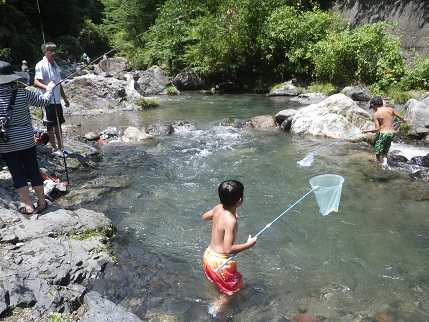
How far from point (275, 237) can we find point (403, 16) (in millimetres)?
16289

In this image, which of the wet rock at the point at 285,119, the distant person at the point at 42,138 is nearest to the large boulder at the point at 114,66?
the wet rock at the point at 285,119

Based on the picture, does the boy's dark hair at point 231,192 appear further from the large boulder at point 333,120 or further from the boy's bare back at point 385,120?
the large boulder at point 333,120

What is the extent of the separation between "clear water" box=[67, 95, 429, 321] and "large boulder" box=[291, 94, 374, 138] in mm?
1136

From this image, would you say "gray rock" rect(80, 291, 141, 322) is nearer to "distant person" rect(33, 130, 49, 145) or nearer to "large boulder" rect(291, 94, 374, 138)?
"distant person" rect(33, 130, 49, 145)

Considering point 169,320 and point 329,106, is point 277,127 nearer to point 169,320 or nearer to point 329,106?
point 329,106

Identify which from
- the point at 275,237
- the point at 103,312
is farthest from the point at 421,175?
the point at 103,312

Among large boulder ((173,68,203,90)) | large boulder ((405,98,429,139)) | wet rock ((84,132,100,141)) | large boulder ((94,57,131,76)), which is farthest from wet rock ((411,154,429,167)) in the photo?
large boulder ((94,57,131,76))

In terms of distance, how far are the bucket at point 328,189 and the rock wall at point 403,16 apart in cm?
1438

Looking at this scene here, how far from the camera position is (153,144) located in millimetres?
10844

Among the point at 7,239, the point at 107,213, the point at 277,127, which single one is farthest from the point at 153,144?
the point at 7,239

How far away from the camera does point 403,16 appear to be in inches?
683

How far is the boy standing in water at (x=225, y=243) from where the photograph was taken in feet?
11.7

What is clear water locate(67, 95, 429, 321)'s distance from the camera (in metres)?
3.91

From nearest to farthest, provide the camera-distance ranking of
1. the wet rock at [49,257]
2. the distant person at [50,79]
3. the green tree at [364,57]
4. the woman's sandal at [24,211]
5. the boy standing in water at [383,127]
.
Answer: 1. the wet rock at [49,257]
2. the woman's sandal at [24,211]
3. the distant person at [50,79]
4. the boy standing in water at [383,127]
5. the green tree at [364,57]
